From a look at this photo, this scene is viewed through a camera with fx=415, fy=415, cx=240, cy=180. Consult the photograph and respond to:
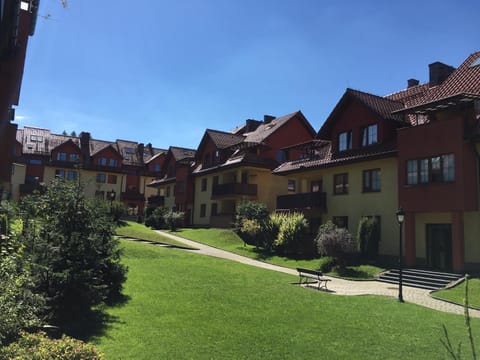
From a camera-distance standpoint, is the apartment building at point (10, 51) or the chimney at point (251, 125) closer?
the apartment building at point (10, 51)

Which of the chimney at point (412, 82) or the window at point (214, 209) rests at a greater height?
the chimney at point (412, 82)

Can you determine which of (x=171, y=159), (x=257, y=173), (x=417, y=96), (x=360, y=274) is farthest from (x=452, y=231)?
(x=171, y=159)

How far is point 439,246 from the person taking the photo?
2073 cm

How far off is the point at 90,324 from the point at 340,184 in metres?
21.1

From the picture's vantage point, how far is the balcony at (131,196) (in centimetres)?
6272

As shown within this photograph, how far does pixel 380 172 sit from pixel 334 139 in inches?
Answer: 197

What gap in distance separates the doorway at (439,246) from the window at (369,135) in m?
6.48

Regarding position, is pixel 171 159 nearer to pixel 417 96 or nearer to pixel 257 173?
pixel 257 173

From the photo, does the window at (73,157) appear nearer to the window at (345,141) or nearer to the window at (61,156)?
the window at (61,156)

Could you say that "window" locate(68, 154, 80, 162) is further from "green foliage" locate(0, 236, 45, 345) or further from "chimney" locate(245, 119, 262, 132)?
"green foliage" locate(0, 236, 45, 345)

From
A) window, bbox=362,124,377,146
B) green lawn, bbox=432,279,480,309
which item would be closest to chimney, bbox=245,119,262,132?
window, bbox=362,124,377,146

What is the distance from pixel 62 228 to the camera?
9586 millimetres

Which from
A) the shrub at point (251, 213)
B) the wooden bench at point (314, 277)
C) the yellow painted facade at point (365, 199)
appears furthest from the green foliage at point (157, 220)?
the wooden bench at point (314, 277)

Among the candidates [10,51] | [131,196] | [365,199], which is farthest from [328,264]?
[131,196]
